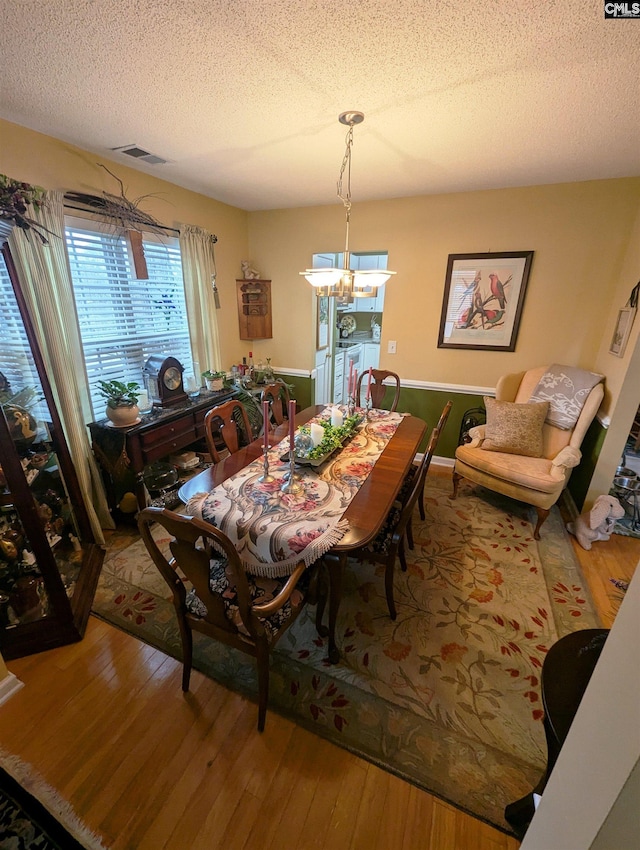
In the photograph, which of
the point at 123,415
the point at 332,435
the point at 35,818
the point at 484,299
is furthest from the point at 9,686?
the point at 484,299

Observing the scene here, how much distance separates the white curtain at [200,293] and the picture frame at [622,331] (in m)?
3.37

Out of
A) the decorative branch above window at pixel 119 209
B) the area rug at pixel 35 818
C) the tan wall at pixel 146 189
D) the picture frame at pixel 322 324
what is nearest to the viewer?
the area rug at pixel 35 818

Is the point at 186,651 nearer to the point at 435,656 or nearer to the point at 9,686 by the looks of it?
the point at 9,686

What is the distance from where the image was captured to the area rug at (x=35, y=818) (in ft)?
3.57

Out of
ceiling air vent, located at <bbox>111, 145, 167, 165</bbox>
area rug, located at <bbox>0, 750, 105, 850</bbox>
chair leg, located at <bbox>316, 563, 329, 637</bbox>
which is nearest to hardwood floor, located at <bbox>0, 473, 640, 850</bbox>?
area rug, located at <bbox>0, 750, 105, 850</bbox>

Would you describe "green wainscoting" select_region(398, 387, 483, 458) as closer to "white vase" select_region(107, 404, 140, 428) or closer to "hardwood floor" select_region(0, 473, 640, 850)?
"white vase" select_region(107, 404, 140, 428)

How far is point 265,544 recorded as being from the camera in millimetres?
1357

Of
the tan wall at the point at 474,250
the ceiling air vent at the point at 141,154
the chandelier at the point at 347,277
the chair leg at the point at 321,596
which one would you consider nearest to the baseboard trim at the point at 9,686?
the chair leg at the point at 321,596

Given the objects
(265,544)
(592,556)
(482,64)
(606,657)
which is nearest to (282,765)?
(265,544)

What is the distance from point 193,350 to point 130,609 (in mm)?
2253

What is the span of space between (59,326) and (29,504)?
1.19m

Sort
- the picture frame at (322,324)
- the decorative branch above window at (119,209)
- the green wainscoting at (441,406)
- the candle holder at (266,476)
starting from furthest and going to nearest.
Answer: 1. the picture frame at (322,324)
2. the green wainscoting at (441,406)
3. the decorative branch above window at (119,209)
4. the candle holder at (266,476)

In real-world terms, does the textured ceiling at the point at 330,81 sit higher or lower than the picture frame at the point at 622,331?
higher

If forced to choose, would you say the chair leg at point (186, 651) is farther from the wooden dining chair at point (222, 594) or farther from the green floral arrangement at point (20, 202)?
the green floral arrangement at point (20, 202)
